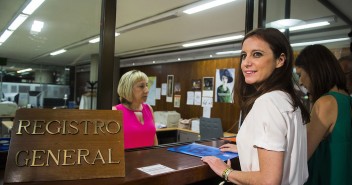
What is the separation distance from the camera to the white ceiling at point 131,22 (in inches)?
106

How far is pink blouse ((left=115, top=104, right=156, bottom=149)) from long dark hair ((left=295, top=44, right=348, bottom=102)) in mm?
1164

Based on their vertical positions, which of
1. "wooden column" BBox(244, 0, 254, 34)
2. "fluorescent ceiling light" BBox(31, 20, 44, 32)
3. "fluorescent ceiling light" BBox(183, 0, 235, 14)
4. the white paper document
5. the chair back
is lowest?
the chair back

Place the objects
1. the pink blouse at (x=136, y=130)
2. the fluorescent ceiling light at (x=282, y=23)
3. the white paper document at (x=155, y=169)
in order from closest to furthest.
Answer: the white paper document at (x=155, y=169) → the pink blouse at (x=136, y=130) → the fluorescent ceiling light at (x=282, y=23)

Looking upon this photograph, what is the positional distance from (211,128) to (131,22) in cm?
222

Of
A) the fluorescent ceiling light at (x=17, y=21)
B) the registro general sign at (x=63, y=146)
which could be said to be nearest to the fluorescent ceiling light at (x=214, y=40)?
the fluorescent ceiling light at (x=17, y=21)

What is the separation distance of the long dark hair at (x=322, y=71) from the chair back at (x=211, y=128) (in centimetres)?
290

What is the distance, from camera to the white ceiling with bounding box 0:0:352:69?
8.85ft

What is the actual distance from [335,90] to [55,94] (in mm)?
3029

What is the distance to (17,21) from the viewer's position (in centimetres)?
305

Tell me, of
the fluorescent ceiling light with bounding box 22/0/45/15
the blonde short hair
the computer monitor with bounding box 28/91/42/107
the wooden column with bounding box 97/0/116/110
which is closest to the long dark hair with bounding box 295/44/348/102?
the wooden column with bounding box 97/0/116/110

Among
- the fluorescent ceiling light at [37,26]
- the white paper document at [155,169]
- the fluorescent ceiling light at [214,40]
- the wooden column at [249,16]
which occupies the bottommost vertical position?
the white paper document at [155,169]

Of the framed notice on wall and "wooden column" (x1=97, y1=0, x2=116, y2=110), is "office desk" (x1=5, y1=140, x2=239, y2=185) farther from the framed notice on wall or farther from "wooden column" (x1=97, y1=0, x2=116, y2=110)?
the framed notice on wall

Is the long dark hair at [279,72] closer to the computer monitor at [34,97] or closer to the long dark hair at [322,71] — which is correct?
the long dark hair at [322,71]

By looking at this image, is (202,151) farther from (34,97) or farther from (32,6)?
(34,97)
